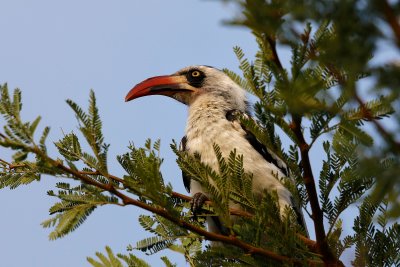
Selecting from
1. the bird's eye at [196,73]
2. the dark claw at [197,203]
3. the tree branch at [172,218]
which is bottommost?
the tree branch at [172,218]

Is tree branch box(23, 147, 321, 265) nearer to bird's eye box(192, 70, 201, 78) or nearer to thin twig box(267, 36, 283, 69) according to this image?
thin twig box(267, 36, 283, 69)

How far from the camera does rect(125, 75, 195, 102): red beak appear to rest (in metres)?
6.66

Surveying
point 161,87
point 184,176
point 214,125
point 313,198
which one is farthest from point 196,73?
point 313,198

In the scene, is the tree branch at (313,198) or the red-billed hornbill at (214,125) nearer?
the tree branch at (313,198)

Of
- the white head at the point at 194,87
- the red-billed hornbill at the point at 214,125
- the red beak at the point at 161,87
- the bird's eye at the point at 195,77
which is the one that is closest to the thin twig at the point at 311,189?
the red-billed hornbill at the point at 214,125

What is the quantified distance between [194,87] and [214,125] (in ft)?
4.49

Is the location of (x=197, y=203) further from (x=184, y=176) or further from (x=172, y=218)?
(x=184, y=176)

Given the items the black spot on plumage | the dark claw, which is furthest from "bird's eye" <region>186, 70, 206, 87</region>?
the dark claw

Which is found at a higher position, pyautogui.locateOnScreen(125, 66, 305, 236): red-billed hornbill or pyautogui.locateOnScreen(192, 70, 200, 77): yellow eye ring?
pyautogui.locateOnScreen(192, 70, 200, 77): yellow eye ring

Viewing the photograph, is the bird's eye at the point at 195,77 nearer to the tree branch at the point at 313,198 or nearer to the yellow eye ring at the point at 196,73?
the yellow eye ring at the point at 196,73

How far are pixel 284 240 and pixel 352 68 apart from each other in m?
1.68

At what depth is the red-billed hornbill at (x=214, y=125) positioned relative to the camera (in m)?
5.27

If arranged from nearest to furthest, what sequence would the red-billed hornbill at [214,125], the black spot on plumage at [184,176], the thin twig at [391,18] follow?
the thin twig at [391,18]
the red-billed hornbill at [214,125]
the black spot on plumage at [184,176]

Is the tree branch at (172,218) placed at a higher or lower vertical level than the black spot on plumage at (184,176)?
lower
